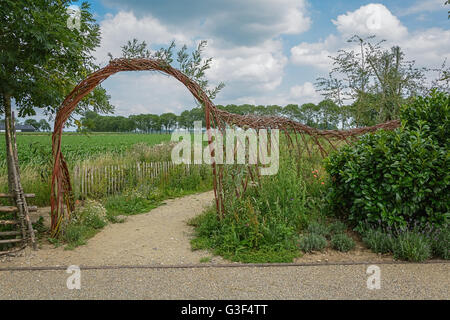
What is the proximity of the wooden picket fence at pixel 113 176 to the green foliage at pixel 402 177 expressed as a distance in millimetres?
6507

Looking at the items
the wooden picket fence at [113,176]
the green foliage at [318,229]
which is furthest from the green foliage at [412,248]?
the wooden picket fence at [113,176]

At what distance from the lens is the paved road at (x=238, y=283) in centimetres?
346

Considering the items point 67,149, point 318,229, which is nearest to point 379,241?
point 318,229

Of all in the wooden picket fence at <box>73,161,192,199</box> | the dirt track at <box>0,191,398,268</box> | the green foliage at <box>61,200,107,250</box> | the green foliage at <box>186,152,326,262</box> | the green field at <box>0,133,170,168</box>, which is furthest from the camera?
the wooden picket fence at <box>73,161,192,199</box>

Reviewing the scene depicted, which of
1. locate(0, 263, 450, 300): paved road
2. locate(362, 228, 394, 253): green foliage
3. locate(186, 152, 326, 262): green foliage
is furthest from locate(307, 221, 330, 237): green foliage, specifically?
locate(0, 263, 450, 300): paved road

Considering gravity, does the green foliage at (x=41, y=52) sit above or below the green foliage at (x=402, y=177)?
above

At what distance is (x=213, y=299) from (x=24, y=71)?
16.5 feet

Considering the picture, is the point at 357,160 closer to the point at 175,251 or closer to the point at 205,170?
the point at 175,251

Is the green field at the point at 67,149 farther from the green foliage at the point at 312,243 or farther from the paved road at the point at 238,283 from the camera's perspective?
the green foliage at the point at 312,243

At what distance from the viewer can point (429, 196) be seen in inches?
183

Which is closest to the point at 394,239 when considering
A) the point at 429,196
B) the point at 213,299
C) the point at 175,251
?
the point at 429,196

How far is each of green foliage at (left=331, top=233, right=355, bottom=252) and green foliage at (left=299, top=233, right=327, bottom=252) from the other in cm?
16

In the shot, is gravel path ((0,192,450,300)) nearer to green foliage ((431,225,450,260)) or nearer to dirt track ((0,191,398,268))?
dirt track ((0,191,398,268))

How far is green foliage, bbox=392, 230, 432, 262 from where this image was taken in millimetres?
4230
